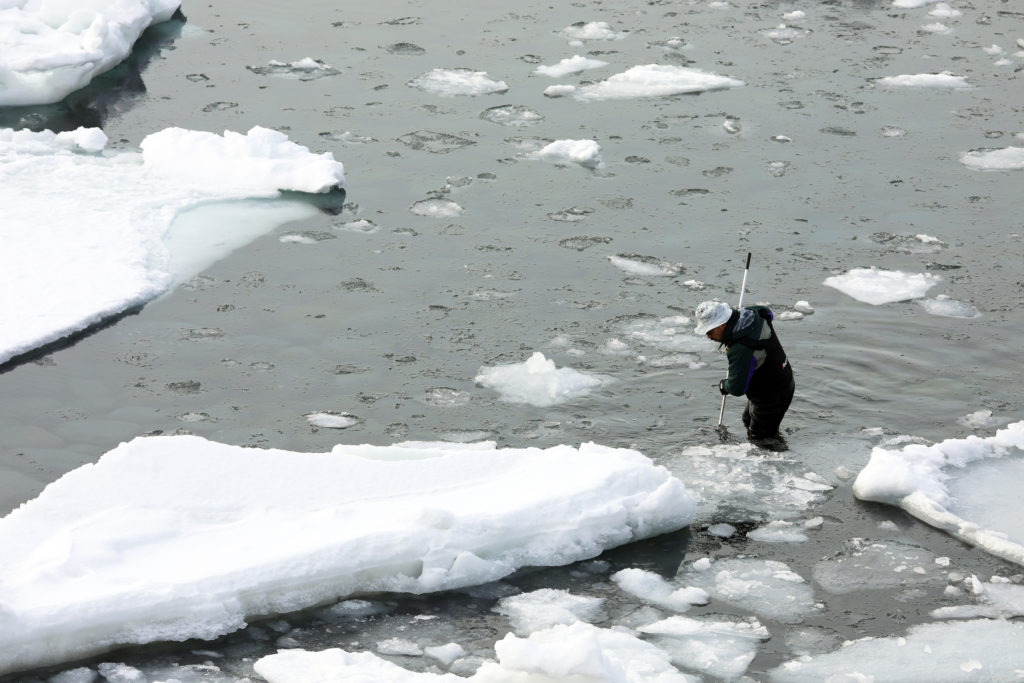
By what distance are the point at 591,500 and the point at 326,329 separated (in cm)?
328

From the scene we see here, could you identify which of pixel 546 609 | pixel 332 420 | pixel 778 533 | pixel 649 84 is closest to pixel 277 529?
pixel 546 609

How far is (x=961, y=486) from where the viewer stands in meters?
7.60

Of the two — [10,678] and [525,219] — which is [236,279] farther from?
[10,678]

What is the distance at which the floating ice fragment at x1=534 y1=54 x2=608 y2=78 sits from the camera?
49.2 feet

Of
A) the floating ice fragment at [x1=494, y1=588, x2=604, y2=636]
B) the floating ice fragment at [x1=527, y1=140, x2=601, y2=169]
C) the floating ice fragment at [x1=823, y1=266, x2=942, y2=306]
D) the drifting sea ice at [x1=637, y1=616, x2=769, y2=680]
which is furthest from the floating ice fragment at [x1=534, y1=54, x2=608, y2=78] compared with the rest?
the drifting sea ice at [x1=637, y1=616, x2=769, y2=680]

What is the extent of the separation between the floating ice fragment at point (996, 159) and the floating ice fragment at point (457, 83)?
16.3ft

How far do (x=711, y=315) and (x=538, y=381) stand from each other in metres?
1.56

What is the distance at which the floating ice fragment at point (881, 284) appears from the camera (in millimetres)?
10102

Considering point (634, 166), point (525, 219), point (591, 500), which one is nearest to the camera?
point (591, 500)

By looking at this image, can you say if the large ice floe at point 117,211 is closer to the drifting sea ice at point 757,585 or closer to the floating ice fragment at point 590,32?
the floating ice fragment at point 590,32

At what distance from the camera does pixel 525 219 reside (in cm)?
1145

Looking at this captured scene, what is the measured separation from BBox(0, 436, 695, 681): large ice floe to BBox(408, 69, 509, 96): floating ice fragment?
7.56 meters

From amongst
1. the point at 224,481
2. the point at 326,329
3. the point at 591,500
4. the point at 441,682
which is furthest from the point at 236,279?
the point at 441,682

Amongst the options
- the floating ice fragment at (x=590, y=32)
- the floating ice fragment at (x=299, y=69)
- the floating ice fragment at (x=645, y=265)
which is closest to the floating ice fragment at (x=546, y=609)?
the floating ice fragment at (x=645, y=265)
